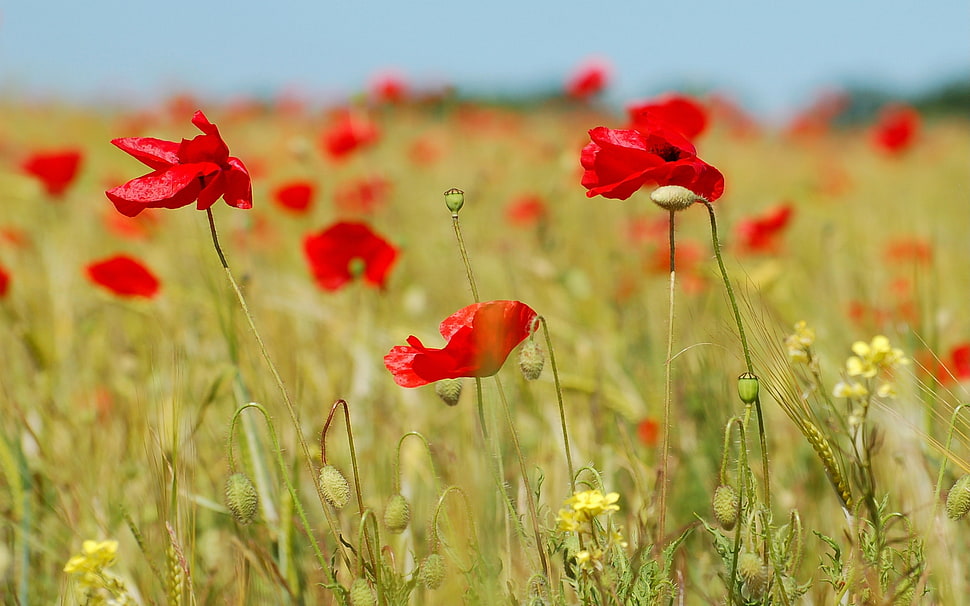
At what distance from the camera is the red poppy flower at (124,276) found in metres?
1.71

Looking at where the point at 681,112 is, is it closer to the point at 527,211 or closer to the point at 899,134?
the point at 527,211

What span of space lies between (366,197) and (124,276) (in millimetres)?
992

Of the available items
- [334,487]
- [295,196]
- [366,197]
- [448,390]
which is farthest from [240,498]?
[366,197]

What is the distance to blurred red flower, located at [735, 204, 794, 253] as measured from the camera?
2.26m

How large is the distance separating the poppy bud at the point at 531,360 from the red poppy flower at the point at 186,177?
0.29m

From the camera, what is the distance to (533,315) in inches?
35.1

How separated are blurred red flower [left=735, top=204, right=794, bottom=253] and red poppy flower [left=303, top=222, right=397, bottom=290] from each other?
103 centimetres

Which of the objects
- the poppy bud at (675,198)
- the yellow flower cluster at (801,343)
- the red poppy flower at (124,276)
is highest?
the poppy bud at (675,198)

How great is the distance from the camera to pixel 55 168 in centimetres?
254

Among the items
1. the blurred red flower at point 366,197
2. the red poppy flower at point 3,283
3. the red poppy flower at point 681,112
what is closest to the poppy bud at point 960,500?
the red poppy flower at point 681,112

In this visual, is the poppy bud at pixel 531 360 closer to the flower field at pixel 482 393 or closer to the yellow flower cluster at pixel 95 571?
the flower field at pixel 482 393

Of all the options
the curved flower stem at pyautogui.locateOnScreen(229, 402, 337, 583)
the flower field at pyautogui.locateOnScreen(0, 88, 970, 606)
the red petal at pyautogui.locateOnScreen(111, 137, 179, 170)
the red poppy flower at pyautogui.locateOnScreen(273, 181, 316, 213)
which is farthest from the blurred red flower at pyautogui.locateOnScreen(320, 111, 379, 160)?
the curved flower stem at pyautogui.locateOnScreen(229, 402, 337, 583)

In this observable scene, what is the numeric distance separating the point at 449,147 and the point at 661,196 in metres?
4.63

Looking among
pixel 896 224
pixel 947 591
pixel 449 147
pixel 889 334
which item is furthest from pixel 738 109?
pixel 947 591
